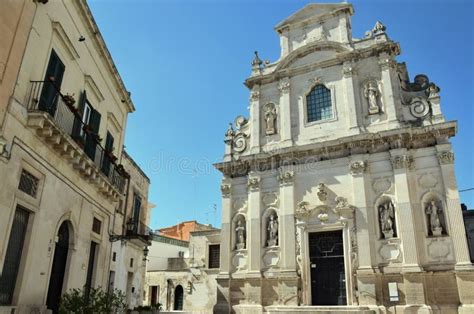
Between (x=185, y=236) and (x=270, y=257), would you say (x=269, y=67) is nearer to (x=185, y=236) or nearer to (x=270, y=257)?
(x=270, y=257)

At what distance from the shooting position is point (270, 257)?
16.8 meters

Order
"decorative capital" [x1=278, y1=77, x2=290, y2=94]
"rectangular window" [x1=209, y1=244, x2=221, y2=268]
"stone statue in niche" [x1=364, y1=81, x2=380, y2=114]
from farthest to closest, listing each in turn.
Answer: "rectangular window" [x1=209, y1=244, x2=221, y2=268]
"decorative capital" [x1=278, y1=77, x2=290, y2=94]
"stone statue in niche" [x1=364, y1=81, x2=380, y2=114]

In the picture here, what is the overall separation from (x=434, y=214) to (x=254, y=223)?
7469 millimetres

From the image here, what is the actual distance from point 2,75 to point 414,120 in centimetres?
1498

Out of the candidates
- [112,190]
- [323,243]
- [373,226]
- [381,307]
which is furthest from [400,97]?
[112,190]

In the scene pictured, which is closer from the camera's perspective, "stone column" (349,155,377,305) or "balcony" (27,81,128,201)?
"balcony" (27,81,128,201)

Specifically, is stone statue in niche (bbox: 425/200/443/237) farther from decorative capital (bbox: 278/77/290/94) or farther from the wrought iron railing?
the wrought iron railing

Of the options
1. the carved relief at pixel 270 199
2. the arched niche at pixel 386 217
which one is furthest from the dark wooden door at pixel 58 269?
the arched niche at pixel 386 217

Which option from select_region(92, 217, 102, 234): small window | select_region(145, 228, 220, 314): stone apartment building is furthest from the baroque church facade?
select_region(92, 217, 102, 234): small window

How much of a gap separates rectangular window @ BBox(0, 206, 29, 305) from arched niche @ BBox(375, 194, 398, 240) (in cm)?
1249

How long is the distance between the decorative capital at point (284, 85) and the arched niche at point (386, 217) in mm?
7152

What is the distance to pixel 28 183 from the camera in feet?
25.5

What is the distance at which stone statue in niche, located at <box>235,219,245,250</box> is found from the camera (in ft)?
58.3

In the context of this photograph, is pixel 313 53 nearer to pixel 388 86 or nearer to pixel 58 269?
pixel 388 86
